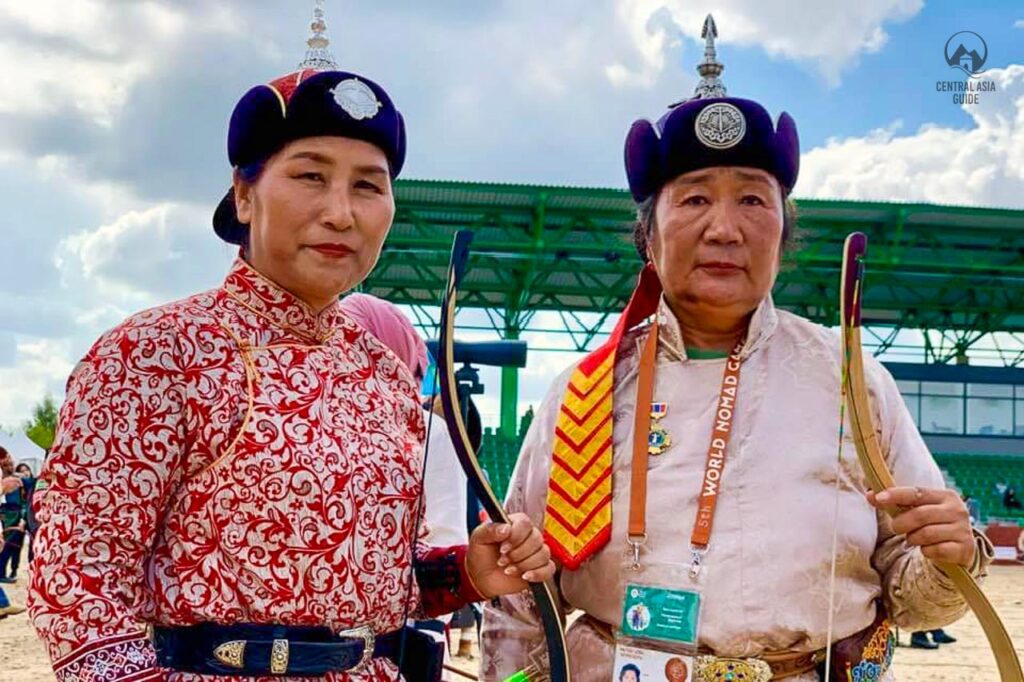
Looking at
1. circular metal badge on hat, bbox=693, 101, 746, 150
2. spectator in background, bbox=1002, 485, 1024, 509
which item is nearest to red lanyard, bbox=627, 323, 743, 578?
circular metal badge on hat, bbox=693, 101, 746, 150

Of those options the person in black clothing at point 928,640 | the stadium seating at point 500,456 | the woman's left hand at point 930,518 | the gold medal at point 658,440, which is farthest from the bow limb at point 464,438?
the stadium seating at point 500,456

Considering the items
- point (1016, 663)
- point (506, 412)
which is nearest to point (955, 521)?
point (1016, 663)

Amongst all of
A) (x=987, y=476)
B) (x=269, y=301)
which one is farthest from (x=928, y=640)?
(x=987, y=476)

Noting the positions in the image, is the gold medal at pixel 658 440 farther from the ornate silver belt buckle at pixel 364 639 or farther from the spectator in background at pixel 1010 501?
the spectator in background at pixel 1010 501

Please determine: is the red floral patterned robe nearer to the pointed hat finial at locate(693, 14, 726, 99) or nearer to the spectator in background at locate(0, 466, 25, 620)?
the pointed hat finial at locate(693, 14, 726, 99)

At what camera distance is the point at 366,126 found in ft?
6.05

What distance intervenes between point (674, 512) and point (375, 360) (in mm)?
646

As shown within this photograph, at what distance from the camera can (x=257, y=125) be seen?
1.82 meters

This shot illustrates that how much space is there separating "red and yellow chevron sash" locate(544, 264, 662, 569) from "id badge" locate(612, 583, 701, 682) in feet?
0.46

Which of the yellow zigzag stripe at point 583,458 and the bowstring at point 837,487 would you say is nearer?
the bowstring at point 837,487

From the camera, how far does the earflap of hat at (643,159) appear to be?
2305mm

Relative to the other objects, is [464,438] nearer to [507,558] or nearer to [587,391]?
[507,558]

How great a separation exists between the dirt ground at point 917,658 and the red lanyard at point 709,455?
4.17m

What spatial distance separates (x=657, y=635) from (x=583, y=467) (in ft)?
1.20
